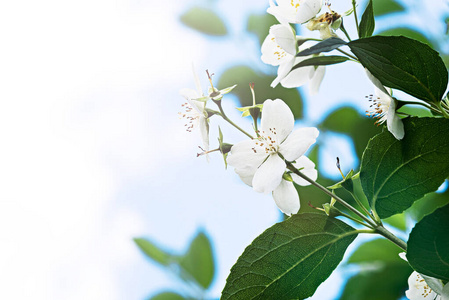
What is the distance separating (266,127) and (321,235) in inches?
4.0

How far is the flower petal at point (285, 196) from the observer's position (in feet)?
1.41

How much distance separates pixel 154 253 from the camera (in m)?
0.99

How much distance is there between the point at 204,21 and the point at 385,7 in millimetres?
397

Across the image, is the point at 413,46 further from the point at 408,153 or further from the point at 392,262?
the point at 392,262

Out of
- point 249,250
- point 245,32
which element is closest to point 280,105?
point 249,250

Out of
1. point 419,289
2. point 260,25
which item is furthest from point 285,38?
point 260,25

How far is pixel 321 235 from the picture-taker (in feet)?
1.32

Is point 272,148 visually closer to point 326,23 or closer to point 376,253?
point 326,23

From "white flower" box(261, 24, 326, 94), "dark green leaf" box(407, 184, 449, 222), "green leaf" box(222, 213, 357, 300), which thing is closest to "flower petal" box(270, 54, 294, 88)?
"white flower" box(261, 24, 326, 94)

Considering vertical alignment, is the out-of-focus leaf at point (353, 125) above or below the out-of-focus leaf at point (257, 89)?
below

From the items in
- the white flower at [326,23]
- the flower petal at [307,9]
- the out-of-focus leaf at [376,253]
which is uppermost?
the flower petal at [307,9]

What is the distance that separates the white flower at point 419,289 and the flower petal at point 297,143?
0.16m

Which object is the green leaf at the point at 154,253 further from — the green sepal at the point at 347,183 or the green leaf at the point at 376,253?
the green sepal at the point at 347,183

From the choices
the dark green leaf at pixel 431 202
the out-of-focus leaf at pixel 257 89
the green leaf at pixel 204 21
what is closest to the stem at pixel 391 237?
the dark green leaf at pixel 431 202
